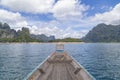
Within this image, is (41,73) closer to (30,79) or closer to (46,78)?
(46,78)

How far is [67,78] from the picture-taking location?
15281 mm

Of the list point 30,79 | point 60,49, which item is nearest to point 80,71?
point 30,79

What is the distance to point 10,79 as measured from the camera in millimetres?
23484

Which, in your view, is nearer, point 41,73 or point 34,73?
point 34,73

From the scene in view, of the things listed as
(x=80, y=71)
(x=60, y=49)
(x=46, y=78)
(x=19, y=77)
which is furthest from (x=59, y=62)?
(x=60, y=49)

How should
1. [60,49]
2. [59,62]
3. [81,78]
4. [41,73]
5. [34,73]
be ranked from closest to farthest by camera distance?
[81,78] < [34,73] < [41,73] < [59,62] < [60,49]

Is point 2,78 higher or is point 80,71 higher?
point 80,71

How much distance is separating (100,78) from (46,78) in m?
11.1

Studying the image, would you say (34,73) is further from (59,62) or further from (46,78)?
(59,62)

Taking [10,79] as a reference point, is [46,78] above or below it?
above

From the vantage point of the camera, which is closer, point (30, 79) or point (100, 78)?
point (30, 79)

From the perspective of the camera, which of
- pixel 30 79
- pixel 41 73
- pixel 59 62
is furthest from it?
pixel 59 62

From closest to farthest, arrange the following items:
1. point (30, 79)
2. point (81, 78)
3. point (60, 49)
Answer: point (30, 79) < point (81, 78) < point (60, 49)

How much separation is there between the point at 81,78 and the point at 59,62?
11598 millimetres
